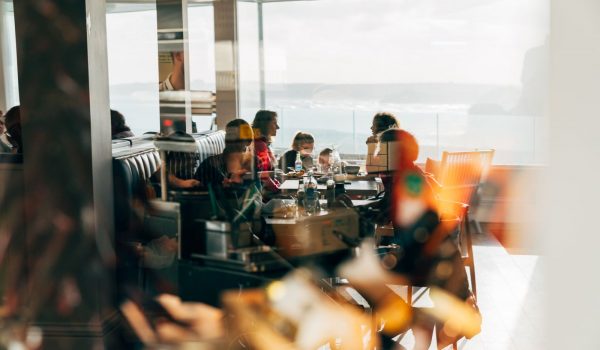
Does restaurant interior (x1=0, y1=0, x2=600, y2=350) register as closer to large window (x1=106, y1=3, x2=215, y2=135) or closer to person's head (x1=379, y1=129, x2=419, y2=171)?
person's head (x1=379, y1=129, x2=419, y2=171)

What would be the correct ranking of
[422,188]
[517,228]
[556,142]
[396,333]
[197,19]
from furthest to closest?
[197,19], [517,228], [396,333], [422,188], [556,142]

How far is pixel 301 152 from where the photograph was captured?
5.59 metres

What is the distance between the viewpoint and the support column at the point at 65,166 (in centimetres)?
329

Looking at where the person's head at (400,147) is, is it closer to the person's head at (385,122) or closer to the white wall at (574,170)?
the person's head at (385,122)

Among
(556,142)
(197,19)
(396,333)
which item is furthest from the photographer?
(197,19)

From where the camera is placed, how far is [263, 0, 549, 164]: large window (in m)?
8.52

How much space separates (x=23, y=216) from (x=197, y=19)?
5.99m

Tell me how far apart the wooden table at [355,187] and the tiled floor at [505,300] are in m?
1.04

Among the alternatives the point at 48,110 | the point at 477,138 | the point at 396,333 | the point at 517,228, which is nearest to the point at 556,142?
the point at 396,333

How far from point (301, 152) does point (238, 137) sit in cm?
166

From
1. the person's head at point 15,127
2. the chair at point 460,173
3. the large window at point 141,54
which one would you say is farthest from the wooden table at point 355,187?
the large window at point 141,54

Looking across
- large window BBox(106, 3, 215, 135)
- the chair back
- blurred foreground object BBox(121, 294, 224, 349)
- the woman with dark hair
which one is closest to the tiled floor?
the chair back

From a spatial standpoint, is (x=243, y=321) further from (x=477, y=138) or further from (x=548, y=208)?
(x=477, y=138)

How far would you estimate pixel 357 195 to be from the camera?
441 centimetres
